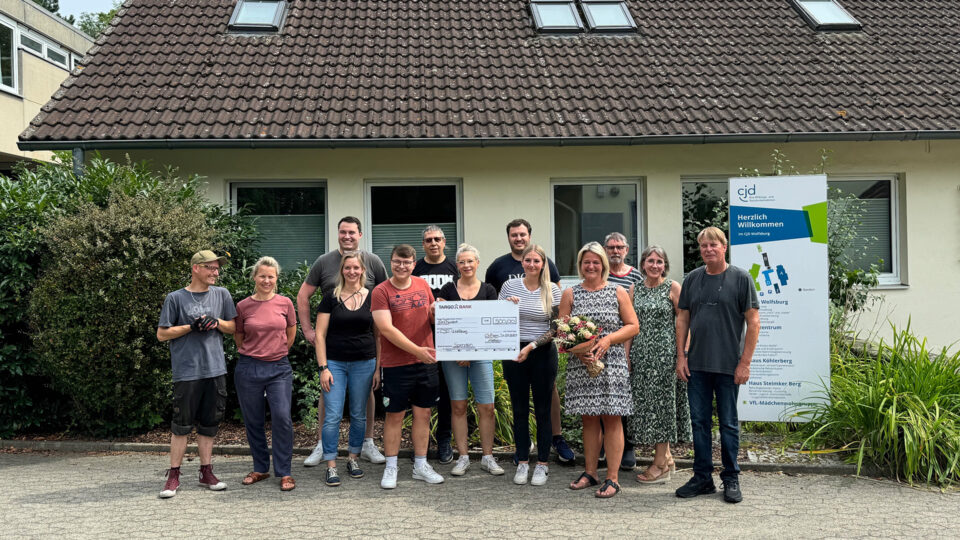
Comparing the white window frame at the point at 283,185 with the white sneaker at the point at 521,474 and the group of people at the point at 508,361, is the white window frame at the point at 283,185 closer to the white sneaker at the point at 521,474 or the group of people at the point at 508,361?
the group of people at the point at 508,361

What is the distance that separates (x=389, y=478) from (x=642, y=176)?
5.46 metres

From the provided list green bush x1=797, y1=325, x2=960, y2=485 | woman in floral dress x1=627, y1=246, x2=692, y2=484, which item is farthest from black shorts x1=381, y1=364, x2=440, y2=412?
green bush x1=797, y1=325, x2=960, y2=485

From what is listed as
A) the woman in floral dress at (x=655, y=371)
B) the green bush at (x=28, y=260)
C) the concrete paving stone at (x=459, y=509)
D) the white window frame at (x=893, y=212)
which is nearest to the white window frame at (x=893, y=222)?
the white window frame at (x=893, y=212)

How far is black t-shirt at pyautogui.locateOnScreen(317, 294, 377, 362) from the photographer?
5496mm

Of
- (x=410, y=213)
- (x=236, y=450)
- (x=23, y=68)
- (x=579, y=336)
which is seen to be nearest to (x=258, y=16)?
(x=410, y=213)

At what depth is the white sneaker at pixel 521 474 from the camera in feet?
17.7

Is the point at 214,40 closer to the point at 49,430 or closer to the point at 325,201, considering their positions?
the point at 325,201

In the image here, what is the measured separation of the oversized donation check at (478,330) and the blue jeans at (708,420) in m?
1.30

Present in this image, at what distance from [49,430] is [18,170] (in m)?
2.86

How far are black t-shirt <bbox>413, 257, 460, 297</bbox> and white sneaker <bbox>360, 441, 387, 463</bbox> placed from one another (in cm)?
137

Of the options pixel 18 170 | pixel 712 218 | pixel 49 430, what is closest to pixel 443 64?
pixel 712 218

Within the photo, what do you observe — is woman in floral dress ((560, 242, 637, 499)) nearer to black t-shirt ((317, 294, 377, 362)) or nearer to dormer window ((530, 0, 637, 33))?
black t-shirt ((317, 294, 377, 362))

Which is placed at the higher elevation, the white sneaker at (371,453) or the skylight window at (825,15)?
the skylight window at (825,15)

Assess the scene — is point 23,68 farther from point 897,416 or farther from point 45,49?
point 897,416
